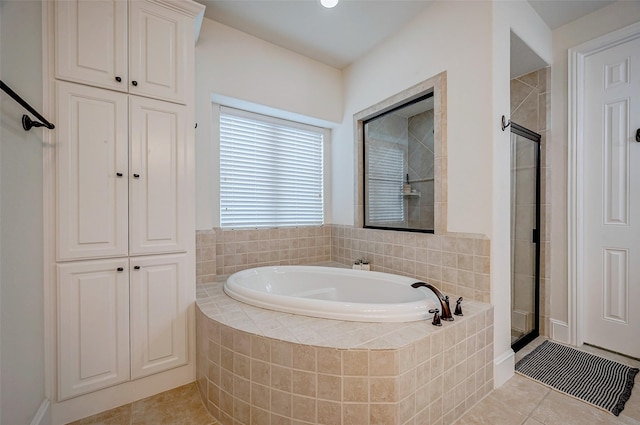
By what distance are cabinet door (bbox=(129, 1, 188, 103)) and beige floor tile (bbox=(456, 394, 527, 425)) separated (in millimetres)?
2530

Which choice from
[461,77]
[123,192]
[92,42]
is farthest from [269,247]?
[461,77]

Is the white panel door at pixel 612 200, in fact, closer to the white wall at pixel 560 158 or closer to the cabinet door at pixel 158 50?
the white wall at pixel 560 158

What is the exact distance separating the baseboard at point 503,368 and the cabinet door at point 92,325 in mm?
2246

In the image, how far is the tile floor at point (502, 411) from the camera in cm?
133

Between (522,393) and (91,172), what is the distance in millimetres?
2827

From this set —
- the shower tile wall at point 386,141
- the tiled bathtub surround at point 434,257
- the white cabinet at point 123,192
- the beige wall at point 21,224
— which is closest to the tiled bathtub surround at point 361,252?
the tiled bathtub surround at point 434,257

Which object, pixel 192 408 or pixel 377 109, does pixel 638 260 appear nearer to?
pixel 377 109

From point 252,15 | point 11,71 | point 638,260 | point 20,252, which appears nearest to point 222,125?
point 252,15

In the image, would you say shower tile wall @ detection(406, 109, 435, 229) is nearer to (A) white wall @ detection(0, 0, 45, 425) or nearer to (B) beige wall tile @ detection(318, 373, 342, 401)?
(B) beige wall tile @ detection(318, 373, 342, 401)

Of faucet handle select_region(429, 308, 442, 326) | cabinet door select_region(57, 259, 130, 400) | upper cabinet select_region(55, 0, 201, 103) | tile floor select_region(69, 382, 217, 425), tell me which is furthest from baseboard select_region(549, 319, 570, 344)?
upper cabinet select_region(55, 0, 201, 103)

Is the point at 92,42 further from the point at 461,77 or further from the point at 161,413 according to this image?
the point at 461,77

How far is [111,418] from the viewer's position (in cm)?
141

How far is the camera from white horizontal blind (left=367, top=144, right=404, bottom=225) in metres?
2.72

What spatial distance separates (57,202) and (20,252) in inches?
12.5
